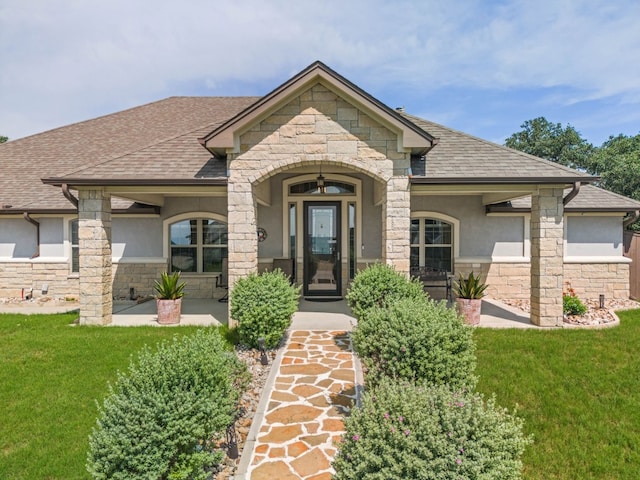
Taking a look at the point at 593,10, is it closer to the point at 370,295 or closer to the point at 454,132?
the point at 454,132

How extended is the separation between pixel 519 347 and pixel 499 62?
9.08 m

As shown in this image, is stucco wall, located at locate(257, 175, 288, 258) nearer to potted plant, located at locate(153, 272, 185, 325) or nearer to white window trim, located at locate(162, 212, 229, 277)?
white window trim, located at locate(162, 212, 229, 277)

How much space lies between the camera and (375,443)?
2352mm

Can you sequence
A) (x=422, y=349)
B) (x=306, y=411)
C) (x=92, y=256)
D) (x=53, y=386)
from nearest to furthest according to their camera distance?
(x=422, y=349), (x=306, y=411), (x=53, y=386), (x=92, y=256)

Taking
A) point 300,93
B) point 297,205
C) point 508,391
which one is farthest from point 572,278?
point 300,93

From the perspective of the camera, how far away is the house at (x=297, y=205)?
24.3 ft

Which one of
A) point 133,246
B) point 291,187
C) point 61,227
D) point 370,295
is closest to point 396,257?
point 370,295

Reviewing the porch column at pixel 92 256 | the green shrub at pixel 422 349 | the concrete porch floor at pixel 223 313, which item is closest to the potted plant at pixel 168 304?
the concrete porch floor at pixel 223 313

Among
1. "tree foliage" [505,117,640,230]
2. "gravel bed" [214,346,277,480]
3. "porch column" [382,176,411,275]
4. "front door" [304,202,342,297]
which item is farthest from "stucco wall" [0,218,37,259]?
"tree foliage" [505,117,640,230]

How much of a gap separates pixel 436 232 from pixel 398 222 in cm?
407

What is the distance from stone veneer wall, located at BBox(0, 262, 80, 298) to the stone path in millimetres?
9081

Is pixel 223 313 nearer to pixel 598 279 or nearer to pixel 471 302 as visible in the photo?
pixel 471 302

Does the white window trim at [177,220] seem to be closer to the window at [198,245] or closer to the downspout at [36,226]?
the window at [198,245]

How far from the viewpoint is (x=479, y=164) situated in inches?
320
